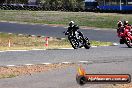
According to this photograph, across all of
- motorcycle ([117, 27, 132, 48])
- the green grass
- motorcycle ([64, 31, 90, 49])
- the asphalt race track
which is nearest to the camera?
the asphalt race track

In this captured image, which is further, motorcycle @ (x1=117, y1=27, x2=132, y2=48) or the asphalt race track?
motorcycle @ (x1=117, y1=27, x2=132, y2=48)

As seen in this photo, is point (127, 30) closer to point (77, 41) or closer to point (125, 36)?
point (125, 36)

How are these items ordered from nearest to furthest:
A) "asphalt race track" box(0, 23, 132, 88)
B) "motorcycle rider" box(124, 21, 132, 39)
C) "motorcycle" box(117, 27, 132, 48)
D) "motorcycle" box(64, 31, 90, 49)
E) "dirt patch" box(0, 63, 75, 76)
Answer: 1. "asphalt race track" box(0, 23, 132, 88)
2. "dirt patch" box(0, 63, 75, 76)
3. "motorcycle" box(64, 31, 90, 49)
4. "motorcycle" box(117, 27, 132, 48)
5. "motorcycle rider" box(124, 21, 132, 39)

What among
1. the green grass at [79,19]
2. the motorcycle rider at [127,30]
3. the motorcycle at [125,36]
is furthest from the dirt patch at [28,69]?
the green grass at [79,19]

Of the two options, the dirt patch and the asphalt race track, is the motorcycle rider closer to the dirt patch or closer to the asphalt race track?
the asphalt race track

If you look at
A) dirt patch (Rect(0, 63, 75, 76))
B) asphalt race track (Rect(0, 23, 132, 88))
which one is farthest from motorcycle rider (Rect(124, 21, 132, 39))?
dirt patch (Rect(0, 63, 75, 76))

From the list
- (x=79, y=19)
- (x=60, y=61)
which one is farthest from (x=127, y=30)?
(x=79, y=19)

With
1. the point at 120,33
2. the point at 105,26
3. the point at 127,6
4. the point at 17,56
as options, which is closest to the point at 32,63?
the point at 17,56

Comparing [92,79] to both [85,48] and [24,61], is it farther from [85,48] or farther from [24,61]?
[85,48]

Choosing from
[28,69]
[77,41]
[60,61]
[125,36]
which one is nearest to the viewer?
[28,69]

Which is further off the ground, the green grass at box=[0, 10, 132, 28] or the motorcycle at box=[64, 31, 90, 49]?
the motorcycle at box=[64, 31, 90, 49]

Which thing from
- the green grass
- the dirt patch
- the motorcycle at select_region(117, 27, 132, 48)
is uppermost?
the dirt patch

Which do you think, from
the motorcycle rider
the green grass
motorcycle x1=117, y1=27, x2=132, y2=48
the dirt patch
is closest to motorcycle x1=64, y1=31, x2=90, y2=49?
motorcycle x1=117, y1=27, x2=132, y2=48

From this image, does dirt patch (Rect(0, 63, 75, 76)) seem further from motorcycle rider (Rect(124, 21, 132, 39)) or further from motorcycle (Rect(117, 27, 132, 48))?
motorcycle rider (Rect(124, 21, 132, 39))
